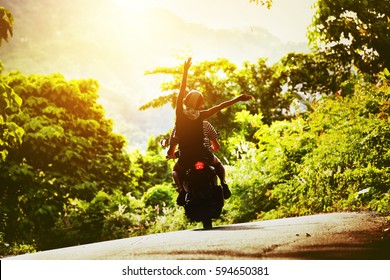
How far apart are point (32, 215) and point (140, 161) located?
9.69m

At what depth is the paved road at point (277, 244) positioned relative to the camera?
425cm

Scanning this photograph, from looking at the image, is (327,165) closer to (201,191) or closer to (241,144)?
(201,191)

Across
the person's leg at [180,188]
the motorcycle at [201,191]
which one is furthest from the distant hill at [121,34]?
the motorcycle at [201,191]

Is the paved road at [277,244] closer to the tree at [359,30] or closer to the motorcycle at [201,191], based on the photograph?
the motorcycle at [201,191]

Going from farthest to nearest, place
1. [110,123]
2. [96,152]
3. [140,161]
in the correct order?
[140,161] → [110,123] → [96,152]

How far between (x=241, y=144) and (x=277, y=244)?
6815mm

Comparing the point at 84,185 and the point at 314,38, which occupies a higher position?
the point at 314,38

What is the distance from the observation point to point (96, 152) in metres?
15.3

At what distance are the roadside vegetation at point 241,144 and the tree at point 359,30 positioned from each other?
3 cm

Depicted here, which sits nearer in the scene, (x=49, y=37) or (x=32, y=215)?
(x=32, y=215)

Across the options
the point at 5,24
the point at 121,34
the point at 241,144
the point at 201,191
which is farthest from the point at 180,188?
the point at 121,34
